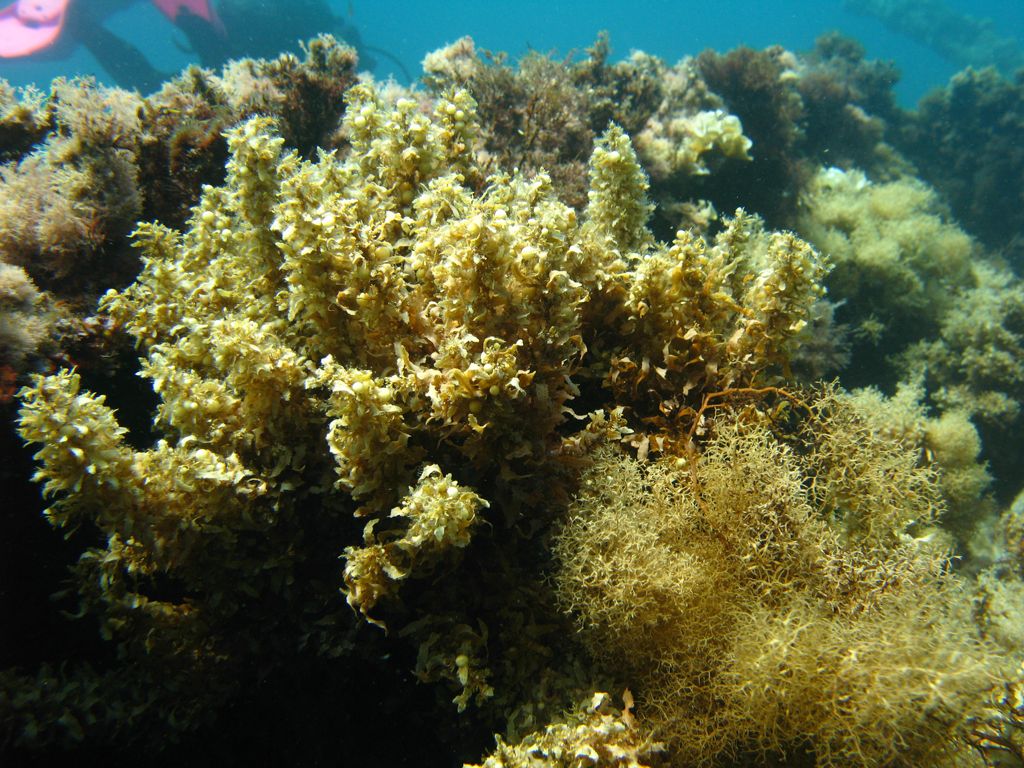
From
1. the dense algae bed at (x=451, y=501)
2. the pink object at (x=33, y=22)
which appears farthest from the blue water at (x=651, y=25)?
the dense algae bed at (x=451, y=501)

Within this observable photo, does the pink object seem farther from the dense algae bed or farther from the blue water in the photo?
the blue water

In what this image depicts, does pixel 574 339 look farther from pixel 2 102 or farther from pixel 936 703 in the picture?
pixel 2 102

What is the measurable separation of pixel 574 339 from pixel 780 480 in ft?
3.73

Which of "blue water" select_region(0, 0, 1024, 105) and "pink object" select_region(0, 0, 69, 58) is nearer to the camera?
"pink object" select_region(0, 0, 69, 58)

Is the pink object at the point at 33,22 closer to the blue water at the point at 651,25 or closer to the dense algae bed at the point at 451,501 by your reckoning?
the dense algae bed at the point at 451,501

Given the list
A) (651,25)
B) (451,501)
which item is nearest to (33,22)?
(451,501)

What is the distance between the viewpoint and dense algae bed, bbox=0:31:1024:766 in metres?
→ 1.98

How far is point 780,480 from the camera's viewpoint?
2359mm

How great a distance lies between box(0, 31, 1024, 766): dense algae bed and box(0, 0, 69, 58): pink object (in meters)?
24.6

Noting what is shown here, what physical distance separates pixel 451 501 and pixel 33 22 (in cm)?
2922

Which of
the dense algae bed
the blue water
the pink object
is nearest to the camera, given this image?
the dense algae bed

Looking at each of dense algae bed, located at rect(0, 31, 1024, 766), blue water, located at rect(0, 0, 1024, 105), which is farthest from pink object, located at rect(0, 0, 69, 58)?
blue water, located at rect(0, 0, 1024, 105)

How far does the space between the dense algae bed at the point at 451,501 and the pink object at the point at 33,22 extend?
24583 millimetres

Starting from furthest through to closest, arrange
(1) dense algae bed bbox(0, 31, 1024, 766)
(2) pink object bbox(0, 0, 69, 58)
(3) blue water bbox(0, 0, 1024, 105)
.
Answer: (3) blue water bbox(0, 0, 1024, 105) → (2) pink object bbox(0, 0, 69, 58) → (1) dense algae bed bbox(0, 31, 1024, 766)
